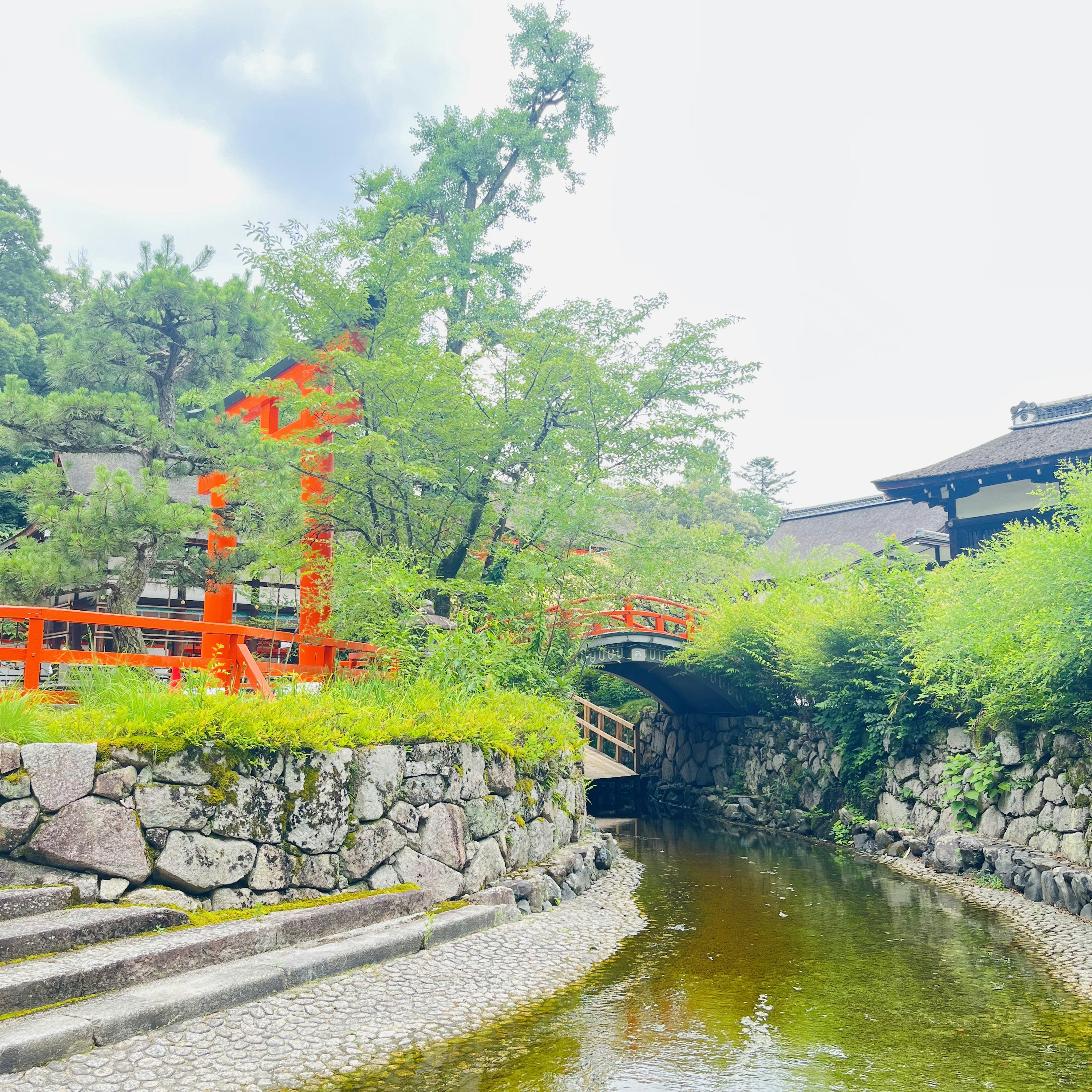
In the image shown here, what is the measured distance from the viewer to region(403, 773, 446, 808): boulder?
26.8 feet

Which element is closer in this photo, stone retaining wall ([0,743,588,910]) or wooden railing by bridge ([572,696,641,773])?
stone retaining wall ([0,743,588,910])

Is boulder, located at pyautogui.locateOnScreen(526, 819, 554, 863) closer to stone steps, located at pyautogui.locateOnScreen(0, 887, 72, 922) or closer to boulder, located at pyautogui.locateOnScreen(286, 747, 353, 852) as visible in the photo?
boulder, located at pyautogui.locateOnScreen(286, 747, 353, 852)

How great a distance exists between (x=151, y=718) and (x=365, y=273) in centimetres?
911

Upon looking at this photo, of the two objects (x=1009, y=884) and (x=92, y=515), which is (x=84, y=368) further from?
(x=1009, y=884)

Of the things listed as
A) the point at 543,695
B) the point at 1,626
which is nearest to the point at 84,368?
the point at 1,626

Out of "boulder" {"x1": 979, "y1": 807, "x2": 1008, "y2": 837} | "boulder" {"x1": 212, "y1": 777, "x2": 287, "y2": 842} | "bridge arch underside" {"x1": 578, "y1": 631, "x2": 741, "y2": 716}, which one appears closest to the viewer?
"boulder" {"x1": 212, "y1": 777, "x2": 287, "y2": 842}

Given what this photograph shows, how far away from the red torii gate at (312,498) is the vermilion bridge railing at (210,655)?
0.59 meters

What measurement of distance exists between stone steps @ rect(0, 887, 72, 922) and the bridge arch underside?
37.9 ft

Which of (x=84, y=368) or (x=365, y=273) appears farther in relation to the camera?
(x=84, y=368)

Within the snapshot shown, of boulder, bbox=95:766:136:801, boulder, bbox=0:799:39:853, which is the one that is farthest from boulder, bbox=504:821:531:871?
boulder, bbox=0:799:39:853

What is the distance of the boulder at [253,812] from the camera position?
21.8 ft

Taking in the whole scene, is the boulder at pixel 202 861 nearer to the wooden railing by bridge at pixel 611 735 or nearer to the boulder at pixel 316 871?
the boulder at pixel 316 871

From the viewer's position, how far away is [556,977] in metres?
7.20

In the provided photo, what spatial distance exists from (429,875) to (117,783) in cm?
304
